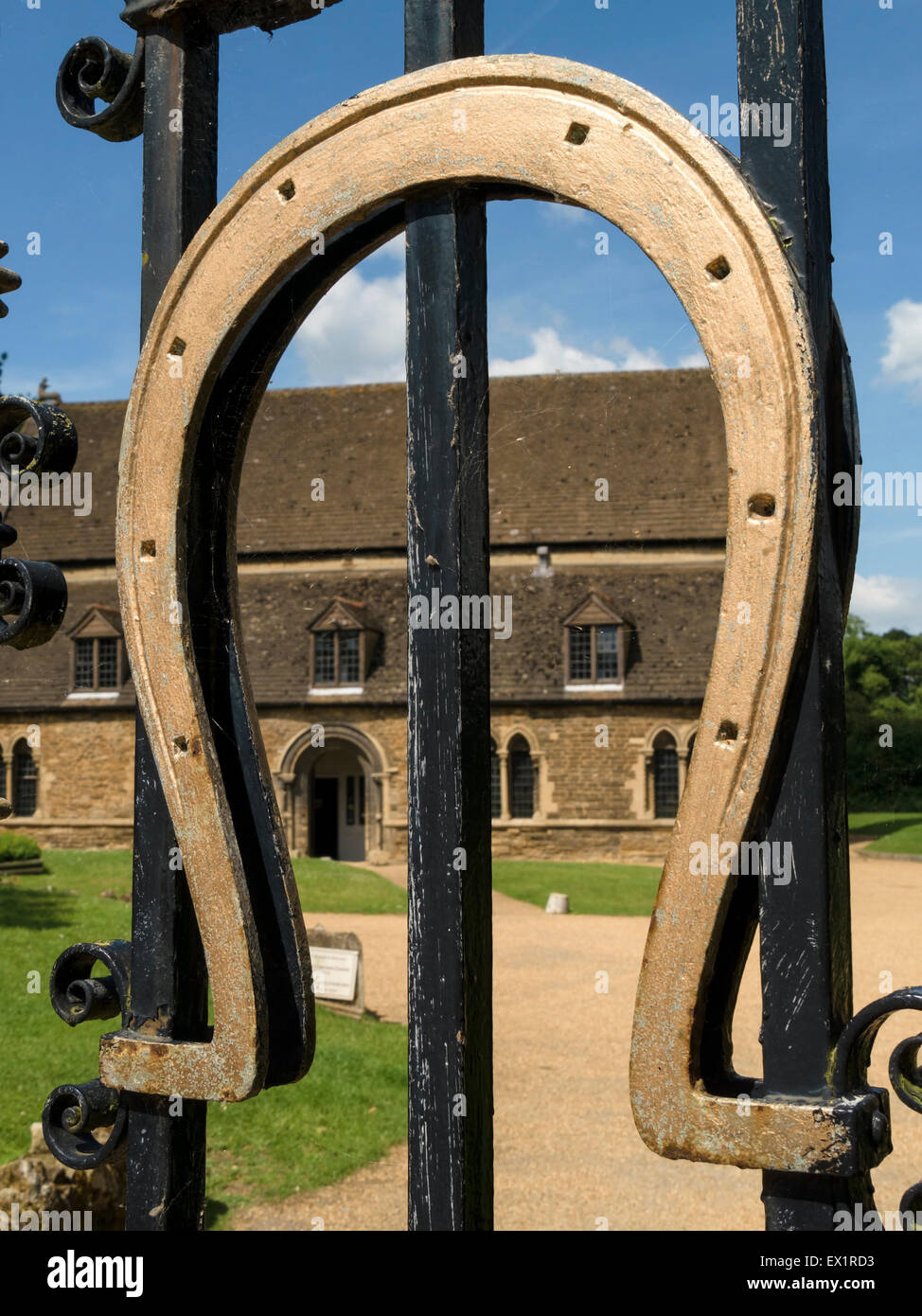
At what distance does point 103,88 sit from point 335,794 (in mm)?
26155

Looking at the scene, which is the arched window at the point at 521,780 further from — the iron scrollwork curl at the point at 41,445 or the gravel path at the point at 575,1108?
the iron scrollwork curl at the point at 41,445

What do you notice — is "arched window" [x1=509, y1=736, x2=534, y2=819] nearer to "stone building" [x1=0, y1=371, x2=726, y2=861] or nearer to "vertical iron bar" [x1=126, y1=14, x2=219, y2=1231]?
"stone building" [x1=0, y1=371, x2=726, y2=861]

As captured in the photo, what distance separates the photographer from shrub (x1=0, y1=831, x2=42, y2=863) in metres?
16.7

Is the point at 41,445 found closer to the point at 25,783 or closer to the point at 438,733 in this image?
the point at 438,733

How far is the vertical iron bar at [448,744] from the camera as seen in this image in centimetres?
176

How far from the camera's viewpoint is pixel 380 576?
27.2m

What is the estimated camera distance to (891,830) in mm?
29000

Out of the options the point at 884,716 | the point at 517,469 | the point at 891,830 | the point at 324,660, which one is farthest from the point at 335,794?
the point at 884,716

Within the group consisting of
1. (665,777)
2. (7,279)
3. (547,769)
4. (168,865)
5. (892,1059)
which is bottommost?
(665,777)

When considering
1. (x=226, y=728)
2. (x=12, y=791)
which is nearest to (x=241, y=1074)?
(x=226, y=728)

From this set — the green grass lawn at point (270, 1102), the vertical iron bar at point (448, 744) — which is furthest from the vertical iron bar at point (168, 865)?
the green grass lawn at point (270, 1102)

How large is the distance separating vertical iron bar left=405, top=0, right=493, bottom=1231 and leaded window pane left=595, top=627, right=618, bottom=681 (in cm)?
2375
